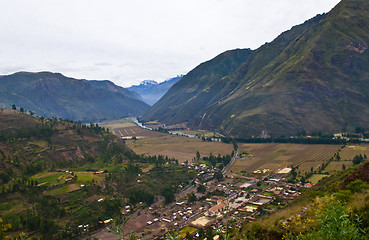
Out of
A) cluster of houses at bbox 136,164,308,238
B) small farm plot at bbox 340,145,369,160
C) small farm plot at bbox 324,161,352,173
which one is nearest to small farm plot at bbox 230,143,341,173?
small farm plot at bbox 340,145,369,160

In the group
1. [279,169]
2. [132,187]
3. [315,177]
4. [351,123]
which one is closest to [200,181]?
[132,187]

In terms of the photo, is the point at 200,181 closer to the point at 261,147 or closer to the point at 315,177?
the point at 315,177

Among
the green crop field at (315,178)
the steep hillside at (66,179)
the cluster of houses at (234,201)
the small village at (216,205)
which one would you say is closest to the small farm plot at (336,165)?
the green crop field at (315,178)

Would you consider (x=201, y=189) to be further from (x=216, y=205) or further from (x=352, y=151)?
(x=352, y=151)

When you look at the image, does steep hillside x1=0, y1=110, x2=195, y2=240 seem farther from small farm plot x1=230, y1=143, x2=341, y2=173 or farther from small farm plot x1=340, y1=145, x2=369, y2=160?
small farm plot x1=340, y1=145, x2=369, y2=160

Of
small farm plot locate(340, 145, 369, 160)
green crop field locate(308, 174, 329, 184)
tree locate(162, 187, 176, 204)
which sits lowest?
tree locate(162, 187, 176, 204)

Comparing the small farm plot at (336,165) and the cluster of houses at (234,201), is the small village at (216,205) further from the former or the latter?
the small farm plot at (336,165)
